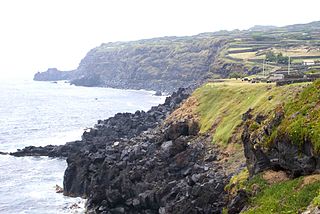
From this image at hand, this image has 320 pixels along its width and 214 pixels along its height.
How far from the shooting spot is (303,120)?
132 feet

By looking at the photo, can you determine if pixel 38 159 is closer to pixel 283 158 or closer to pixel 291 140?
pixel 283 158

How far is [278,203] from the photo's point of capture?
37.2 m

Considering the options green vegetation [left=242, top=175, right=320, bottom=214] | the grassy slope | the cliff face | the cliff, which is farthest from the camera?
the grassy slope

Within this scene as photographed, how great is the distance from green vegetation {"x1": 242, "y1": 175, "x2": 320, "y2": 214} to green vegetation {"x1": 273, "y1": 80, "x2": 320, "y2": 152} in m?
3.13

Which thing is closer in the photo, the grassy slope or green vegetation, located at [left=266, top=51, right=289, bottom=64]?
the grassy slope

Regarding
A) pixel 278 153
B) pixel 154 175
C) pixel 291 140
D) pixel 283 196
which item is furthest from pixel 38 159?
pixel 283 196

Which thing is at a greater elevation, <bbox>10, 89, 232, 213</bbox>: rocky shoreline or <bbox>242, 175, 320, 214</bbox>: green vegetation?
<bbox>242, 175, 320, 214</bbox>: green vegetation

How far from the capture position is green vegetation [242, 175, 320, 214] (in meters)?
35.5

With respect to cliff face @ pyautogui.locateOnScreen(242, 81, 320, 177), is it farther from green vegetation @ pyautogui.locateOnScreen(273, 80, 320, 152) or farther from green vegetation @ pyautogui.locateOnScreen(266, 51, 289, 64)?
green vegetation @ pyautogui.locateOnScreen(266, 51, 289, 64)

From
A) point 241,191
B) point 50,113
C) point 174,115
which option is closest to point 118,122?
point 174,115

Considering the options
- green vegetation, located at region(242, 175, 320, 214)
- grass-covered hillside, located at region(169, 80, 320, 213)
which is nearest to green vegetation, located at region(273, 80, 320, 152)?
grass-covered hillside, located at region(169, 80, 320, 213)

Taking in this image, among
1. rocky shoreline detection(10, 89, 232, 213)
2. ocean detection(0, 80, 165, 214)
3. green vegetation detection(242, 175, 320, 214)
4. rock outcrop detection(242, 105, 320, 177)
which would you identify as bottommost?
ocean detection(0, 80, 165, 214)

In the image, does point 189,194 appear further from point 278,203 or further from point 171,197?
A: point 278,203

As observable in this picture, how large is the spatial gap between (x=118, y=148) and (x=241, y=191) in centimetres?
4556
